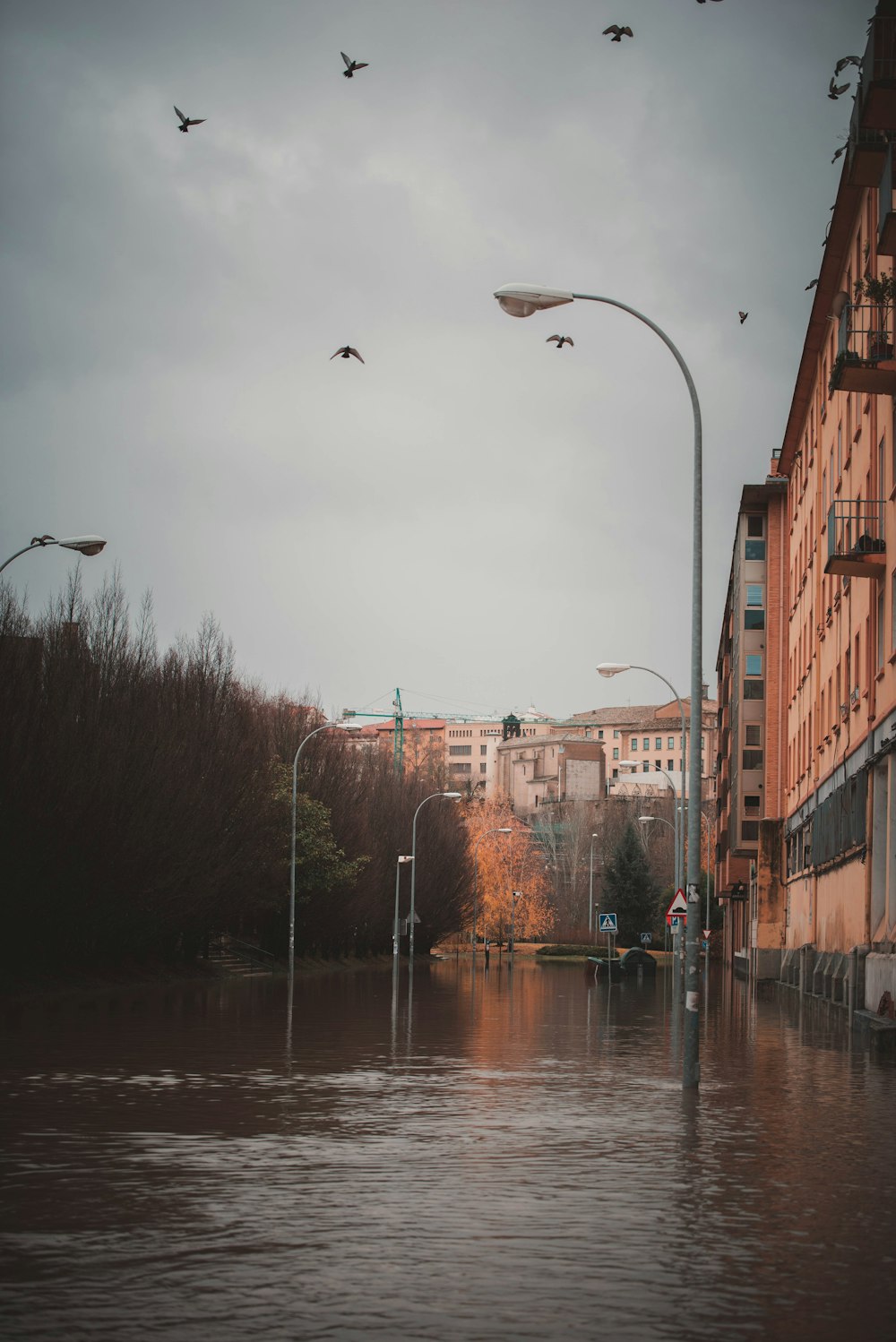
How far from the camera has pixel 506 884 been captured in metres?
113

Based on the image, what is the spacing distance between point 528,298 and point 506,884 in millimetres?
98426

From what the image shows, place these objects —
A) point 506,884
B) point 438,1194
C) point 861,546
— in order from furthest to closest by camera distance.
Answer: point 506,884
point 861,546
point 438,1194

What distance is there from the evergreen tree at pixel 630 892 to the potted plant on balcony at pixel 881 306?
7583 cm

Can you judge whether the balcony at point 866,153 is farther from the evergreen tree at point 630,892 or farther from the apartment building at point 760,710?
the evergreen tree at point 630,892

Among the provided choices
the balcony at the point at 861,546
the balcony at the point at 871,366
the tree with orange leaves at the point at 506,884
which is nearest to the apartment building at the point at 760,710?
the balcony at the point at 861,546

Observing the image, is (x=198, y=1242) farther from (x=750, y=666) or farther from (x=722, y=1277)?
(x=750, y=666)

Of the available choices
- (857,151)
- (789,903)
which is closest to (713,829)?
(789,903)

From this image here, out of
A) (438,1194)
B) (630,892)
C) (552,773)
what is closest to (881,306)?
(438,1194)

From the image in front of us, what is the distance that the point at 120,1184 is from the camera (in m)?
9.84

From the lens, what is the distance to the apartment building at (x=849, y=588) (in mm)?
28156

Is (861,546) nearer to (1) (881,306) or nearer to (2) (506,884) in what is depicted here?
(1) (881,306)

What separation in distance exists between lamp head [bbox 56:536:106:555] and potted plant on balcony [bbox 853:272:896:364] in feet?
44.0

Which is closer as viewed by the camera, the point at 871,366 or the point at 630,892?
the point at 871,366

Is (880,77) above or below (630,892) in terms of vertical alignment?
above
